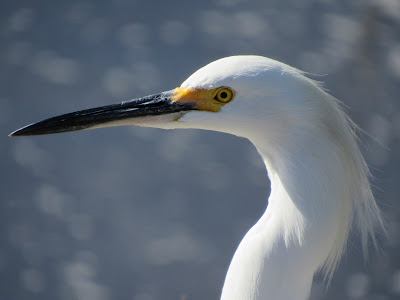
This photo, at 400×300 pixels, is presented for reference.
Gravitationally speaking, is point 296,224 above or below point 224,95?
below

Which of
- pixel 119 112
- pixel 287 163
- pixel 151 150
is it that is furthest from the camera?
pixel 151 150

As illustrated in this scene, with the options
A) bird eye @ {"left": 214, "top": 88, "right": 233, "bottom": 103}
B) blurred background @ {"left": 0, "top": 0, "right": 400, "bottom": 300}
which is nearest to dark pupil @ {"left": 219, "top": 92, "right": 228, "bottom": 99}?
bird eye @ {"left": 214, "top": 88, "right": 233, "bottom": 103}

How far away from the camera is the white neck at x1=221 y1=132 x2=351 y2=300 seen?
3.68ft

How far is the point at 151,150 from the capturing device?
2635mm

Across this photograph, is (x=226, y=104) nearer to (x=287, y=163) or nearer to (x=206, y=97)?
(x=206, y=97)

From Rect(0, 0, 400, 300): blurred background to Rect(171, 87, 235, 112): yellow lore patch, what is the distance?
1355 millimetres

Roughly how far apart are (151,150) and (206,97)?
4.82ft

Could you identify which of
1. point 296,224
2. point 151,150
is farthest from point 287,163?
point 151,150

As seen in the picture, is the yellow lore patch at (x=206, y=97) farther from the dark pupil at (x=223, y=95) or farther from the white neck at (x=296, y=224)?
the white neck at (x=296, y=224)

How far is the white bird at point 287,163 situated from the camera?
1123 mm

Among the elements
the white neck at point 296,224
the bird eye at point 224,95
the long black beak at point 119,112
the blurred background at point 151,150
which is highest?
the blurred background at point 151,150

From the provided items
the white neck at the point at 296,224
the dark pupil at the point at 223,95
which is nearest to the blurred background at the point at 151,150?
the white neck at the point at 296,224

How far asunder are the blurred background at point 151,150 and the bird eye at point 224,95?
1382 millimetres

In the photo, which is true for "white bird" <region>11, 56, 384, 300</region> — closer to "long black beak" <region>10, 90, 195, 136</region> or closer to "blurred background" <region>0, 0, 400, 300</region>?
"long black beak" <region>10, 90, 195, 136</region>
